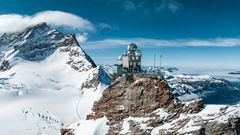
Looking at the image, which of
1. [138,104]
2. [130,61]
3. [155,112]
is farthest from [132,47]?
[155,112]

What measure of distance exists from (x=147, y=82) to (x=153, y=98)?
17.2ft

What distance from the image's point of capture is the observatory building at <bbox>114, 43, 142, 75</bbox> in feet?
507

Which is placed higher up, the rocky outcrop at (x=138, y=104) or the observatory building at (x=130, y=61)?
the observatory building at (x=130, y=61)

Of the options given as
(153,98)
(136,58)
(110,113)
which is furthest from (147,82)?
(136,58)

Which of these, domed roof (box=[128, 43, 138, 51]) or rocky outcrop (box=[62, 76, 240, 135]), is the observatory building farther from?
rocky outcrop (box=[62, 76, 240, 135])

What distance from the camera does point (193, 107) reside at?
123m

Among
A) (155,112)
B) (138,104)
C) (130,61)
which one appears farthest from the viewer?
(130,61)

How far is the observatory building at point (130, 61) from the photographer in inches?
6088

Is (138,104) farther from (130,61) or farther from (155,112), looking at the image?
(130,61)

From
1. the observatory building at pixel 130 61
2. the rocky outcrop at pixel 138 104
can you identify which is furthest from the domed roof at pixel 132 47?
the rocky outcrop at pixel 138 104

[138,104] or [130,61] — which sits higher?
[130,61]

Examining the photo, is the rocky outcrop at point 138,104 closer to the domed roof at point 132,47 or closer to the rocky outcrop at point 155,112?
the rocky outcrop at point 155,112

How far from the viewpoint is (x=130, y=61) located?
155 meters

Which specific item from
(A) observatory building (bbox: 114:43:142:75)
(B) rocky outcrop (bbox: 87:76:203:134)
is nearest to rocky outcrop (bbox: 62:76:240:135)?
(B) rocky outcrop (bbox: 87:76:203:134)
